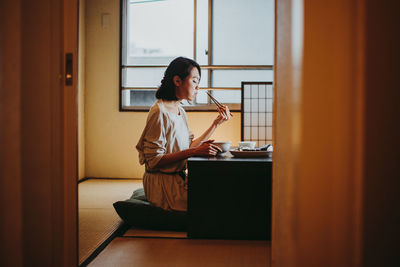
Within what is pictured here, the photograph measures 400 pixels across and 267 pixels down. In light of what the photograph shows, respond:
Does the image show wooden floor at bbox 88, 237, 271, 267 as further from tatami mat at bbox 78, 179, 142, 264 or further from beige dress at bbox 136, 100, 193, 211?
beige dress at bbox 136, 100, 193, 211

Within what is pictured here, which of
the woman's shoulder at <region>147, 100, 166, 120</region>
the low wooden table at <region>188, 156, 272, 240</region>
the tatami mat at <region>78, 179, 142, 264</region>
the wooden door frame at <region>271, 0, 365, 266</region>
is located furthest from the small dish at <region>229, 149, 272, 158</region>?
the wooden door frame at <region>271, 0, 365, 266</region>

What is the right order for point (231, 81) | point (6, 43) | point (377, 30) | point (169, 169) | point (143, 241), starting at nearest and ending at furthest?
point (377, 30)
point (6, 43)
point (143, 241)
point (169, 169)
point (231, 81)

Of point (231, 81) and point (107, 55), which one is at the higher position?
point (107, 55)

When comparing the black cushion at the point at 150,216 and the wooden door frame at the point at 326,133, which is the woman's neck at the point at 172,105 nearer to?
the black cushion at the point at 150,216

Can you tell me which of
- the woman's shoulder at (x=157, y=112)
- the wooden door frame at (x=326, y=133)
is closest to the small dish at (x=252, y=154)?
the woman's shoulder at (x=157, y=112)

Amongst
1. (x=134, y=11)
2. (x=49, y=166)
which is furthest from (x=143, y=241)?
(x=134, y=11)

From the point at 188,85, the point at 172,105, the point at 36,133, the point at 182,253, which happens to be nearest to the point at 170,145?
the point at 172,105

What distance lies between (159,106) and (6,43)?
1.37 m

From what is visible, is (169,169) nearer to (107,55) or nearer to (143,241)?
(143,241)

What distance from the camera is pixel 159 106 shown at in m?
2.36

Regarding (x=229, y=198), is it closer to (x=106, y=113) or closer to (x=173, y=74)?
(x=173, y=74)

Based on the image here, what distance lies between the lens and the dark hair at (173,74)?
2434 millimetres

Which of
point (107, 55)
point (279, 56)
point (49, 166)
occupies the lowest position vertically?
point (49, 166)

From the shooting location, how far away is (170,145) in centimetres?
239
